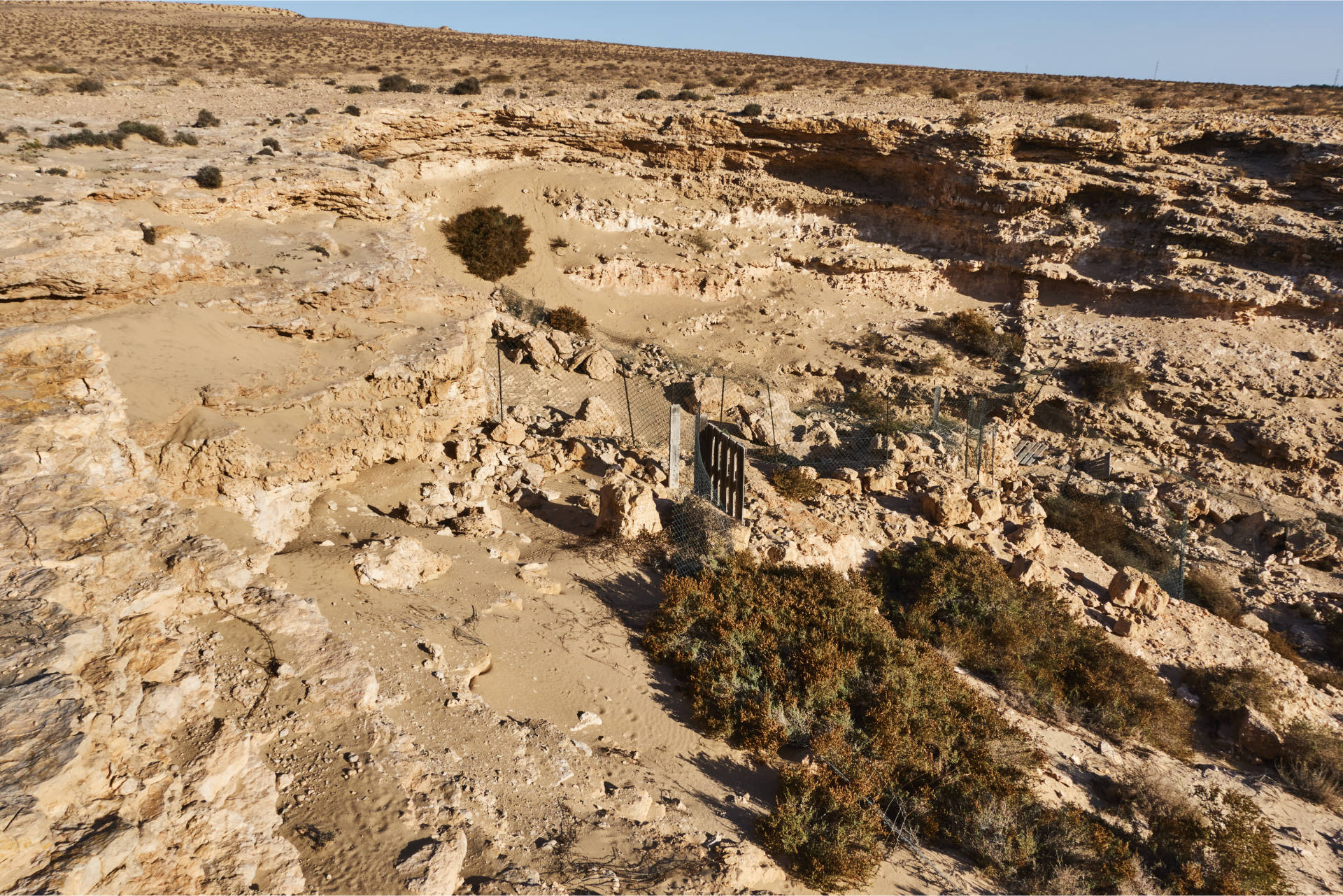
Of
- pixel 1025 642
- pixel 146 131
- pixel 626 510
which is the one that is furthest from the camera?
pixel 146 131

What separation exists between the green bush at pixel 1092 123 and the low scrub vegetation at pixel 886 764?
1621 centimetres

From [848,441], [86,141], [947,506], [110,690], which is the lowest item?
[848,441]

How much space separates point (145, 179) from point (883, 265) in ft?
55.2

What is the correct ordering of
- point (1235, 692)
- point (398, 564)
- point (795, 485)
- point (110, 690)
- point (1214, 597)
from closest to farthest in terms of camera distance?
point (110, 690)
point (398, 564)
point (1235, 692)
point (1214, 597)
point (795, 485)

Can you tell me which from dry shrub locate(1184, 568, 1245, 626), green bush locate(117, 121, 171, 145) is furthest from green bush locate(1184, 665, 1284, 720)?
green bush locate(117, 121, 171, 145)

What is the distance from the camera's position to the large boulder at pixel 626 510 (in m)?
8.06

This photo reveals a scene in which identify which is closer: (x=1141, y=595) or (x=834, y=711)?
(x=834, y=711)

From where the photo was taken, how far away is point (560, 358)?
13.5 m

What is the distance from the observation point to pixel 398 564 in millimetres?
6359

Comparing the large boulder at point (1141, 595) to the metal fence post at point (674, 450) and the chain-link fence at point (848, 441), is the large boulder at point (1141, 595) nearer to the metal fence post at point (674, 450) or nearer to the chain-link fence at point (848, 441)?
the chain-link fence at point (848, 441)

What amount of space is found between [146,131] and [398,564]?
42.1 feet

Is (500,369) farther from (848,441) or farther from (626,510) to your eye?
(848,441)

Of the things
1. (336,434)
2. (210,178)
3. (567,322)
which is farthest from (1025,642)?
(210,178)

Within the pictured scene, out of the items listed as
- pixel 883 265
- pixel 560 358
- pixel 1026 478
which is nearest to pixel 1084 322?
pixel 883 265
